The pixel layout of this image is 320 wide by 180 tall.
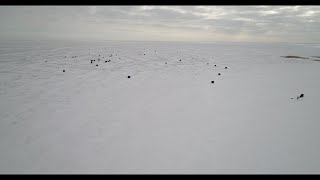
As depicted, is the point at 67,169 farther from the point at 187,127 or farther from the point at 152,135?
the point at 187,127

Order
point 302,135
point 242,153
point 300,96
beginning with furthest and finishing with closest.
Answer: point 300,96, point 302,135, point 242,153

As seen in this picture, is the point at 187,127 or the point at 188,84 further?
the point at 188,84

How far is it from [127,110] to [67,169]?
4.29 metres

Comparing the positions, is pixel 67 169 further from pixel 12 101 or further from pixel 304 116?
pixel 304 116

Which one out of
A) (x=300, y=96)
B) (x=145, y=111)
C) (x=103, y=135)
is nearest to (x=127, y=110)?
(x=145, y=111)

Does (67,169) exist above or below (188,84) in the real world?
below

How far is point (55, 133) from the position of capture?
7348 millimetres

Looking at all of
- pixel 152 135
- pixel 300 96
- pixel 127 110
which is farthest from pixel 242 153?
pixel 300 96
